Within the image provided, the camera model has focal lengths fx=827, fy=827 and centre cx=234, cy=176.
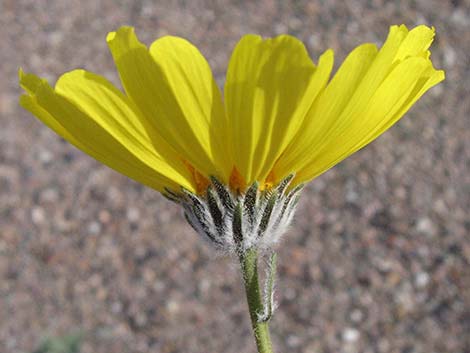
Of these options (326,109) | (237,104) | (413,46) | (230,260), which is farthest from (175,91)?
(230,260)

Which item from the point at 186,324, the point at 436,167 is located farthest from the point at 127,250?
the point at 436,167

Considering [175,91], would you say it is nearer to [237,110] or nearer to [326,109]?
[237,110]

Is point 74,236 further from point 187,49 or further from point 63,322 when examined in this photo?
point 187,49

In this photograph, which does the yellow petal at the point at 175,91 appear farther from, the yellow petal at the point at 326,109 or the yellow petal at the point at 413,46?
the yellow petal at the point at 413,46

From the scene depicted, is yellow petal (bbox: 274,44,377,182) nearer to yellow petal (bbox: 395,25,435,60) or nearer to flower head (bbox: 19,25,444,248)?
flower head (bbox: 19,25,444,248)

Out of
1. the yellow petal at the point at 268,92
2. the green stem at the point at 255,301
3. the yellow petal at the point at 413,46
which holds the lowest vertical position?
the green stem at the point at 255,301

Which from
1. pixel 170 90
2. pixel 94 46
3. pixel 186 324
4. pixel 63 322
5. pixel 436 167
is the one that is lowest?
pixel 436 167

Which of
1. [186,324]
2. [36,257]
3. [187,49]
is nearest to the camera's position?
[187,49]

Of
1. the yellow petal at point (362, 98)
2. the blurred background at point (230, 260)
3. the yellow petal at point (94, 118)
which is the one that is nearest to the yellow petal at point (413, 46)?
the yellow petal at point (362, 98)
